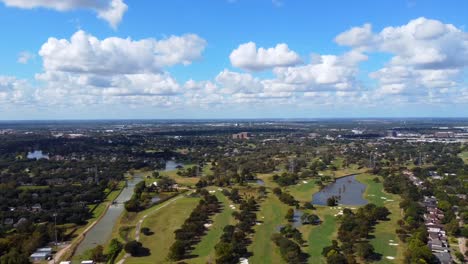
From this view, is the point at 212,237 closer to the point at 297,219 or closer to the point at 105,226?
the point at 297,219

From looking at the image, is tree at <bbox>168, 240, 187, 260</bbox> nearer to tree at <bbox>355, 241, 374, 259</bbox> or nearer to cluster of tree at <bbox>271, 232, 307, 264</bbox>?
cluster of tree at <bbox>271, 232, 307, 264</bbox>

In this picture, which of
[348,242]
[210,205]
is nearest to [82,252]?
[210,205]

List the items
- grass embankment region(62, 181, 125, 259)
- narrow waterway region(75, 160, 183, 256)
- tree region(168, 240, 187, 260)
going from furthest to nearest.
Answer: narrow waterway region(75, 160, 183, 256) → grass embankment region(62, 181, 125, 259) → tree region(168, 240, 187, 260)

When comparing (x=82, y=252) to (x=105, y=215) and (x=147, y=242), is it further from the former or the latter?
(x=105, y=215)

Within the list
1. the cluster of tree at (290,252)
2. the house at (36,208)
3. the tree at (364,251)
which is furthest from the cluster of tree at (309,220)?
the house at (36,208)

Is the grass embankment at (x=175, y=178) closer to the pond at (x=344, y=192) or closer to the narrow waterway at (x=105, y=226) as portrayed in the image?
the narrow waterway at (x=105, y=226)

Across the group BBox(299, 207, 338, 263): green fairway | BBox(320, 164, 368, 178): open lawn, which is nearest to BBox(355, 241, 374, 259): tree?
BBox(299, 207, 338, 263): green fairway
